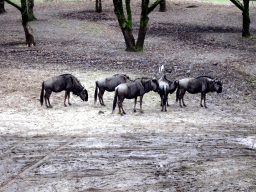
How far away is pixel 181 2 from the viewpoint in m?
38.7

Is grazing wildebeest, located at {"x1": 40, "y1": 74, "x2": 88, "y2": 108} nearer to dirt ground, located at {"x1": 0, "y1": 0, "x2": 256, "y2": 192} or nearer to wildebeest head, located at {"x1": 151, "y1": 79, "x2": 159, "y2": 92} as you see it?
dirt ground, located at {"x1": 0, "y1": 0, "x2": 256, "y2": 192}

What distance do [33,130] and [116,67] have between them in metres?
8.27

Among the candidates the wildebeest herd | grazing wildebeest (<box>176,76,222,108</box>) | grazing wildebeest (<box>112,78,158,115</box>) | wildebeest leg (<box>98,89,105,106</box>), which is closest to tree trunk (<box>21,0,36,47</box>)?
the wildebeest herd

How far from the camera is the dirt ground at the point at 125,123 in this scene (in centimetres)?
775

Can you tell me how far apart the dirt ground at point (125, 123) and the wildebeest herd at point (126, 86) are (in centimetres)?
42

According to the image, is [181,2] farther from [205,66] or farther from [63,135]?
[63,135]

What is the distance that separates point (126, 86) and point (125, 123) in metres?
1.45

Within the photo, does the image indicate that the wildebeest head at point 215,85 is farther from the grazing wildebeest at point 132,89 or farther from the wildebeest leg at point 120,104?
the wildebeest leg at point 120,104

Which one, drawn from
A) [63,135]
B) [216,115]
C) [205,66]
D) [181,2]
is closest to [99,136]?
[63,135]

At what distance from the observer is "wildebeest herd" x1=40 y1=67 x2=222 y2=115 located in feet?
41.1

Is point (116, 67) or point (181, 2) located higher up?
point (181, 2)

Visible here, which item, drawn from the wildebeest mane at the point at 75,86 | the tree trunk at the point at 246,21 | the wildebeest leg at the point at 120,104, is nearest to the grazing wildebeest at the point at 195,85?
the wildebeest leg at the point at 120,104

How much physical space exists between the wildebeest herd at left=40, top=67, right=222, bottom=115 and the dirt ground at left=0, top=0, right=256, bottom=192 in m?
0.42

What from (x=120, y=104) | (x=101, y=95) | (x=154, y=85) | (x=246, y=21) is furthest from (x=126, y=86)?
(x=246, y=21)
